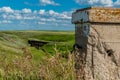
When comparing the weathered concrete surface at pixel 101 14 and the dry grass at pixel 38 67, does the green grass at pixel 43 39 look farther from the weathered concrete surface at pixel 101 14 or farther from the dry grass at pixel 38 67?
the weathered concrete surface at pixel 101 14

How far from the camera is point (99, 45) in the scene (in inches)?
235

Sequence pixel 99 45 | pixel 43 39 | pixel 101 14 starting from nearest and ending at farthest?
pixel 101 14 < pixel 99 45 < pixel 43 39

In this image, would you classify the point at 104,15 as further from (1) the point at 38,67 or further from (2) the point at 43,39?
(2) the point at 43,39

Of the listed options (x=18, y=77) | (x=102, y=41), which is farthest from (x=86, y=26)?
(x=18, y=77)

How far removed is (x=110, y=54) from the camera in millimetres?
6047

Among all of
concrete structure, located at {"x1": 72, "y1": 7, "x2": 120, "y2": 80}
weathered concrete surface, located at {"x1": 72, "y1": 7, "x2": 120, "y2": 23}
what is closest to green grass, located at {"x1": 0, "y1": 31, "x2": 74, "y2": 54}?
concrete structure, located at {"x1": 72, "y1": 7, "x2": 120, "y2": 80}

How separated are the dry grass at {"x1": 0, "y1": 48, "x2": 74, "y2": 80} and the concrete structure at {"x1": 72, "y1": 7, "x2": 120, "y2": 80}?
14.1 inches

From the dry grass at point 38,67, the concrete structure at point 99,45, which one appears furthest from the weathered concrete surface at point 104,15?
the dry grass at point 38,67

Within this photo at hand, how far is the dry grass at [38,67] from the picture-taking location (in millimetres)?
5500

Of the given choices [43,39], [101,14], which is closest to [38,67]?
[101,14]

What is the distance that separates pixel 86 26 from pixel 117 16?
52 centimetres

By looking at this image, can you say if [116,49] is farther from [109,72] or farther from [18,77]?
[18,77]

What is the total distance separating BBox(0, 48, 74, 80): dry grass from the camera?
5.50 m

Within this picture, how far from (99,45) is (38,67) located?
3.43 ft
